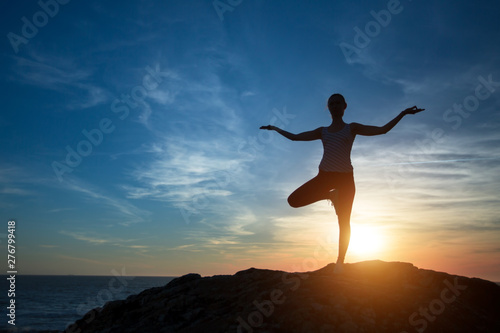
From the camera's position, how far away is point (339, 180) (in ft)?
19.2

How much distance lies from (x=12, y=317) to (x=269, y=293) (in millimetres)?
53791

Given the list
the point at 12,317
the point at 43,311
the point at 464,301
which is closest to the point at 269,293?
the point at 464,301

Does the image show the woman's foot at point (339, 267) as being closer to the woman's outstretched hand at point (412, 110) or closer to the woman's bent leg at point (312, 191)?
the woman's bent leg at point (312, 191)

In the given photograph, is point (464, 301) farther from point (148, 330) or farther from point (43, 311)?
point (43, 311)

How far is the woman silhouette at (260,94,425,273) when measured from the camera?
587 centimetres

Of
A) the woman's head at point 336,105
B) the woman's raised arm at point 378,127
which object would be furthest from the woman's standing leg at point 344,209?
the woman's head at point 336,105

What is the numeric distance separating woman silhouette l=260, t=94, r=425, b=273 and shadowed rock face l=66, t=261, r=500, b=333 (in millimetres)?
908

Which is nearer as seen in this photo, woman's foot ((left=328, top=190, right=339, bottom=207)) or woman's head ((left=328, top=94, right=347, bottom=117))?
woman's foot ((left=328, top=190, right=339, bottom=207))

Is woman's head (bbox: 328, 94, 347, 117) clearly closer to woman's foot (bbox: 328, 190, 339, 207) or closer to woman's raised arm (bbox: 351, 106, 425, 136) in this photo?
woman's raised arm (bbox: 351, 106, 425, 136)

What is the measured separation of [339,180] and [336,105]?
1411 mm

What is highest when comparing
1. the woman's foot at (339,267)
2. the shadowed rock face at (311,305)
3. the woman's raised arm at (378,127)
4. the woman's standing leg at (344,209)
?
the woman's raised arm at (378,127)

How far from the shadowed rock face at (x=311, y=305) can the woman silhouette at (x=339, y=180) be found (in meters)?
0.91

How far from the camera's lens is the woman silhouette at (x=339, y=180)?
5867mm

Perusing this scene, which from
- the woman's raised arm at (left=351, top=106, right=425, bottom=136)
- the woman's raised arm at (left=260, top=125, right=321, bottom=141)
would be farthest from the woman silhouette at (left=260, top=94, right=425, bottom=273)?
the woman's raised arm at (left=260, top=125, right=321, bottom=141)
